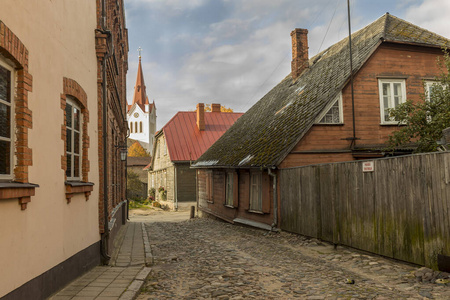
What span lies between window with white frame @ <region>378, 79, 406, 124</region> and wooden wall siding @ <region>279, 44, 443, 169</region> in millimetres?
148

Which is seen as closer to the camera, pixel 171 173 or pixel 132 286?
pixel 132 286

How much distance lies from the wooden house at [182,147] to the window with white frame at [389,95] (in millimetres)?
17881

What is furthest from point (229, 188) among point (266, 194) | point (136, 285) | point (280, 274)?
point (136, 285)

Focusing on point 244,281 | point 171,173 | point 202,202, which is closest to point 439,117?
point 244,281

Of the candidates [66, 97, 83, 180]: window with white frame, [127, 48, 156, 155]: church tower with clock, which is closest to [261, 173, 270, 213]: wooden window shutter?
[66, 97, 83, 180]: window with white frame

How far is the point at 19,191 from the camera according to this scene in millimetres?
4398

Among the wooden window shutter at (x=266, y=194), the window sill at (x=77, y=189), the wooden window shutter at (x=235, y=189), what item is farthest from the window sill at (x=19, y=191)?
the wooden window shutter at (x=235, y=189)

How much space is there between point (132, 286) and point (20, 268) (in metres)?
2.04

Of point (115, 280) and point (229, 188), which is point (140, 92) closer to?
point (229, 188)

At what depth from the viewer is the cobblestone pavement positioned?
233 inches

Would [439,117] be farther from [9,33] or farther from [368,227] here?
[9,33]

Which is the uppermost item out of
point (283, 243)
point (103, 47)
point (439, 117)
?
point (103, 47)

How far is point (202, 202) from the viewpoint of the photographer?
25.0 m

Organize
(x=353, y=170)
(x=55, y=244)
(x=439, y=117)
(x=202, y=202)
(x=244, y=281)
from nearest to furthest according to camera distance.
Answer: (x=55, y=244)
(x=244, y=281)
(x=353, y=170)
(x=439, y=117)
(x=202, y=202)
